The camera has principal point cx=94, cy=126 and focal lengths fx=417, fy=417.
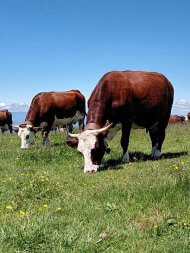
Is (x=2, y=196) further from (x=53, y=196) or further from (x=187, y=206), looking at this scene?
(x=187, y=206)

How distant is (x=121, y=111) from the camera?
1416 cm

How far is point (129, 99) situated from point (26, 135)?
26.9 feet

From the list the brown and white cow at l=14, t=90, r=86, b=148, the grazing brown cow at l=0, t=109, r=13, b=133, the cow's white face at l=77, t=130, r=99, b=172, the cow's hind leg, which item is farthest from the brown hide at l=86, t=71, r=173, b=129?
the grazing brown cow at l=0, t=109, r=13, b=133

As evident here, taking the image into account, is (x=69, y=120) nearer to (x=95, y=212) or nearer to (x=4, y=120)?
(x=95, y=212)

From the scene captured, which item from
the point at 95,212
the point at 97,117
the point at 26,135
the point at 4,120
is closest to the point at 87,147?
the point at 97,117

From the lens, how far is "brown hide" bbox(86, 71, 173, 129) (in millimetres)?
14062

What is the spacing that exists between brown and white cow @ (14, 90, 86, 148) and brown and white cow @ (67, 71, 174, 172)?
621 cm

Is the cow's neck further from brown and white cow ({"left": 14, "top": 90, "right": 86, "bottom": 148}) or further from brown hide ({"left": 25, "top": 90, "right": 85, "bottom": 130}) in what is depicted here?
brown hide ({"left": 25, "top": 90, "right": 85, "bottom": 130})

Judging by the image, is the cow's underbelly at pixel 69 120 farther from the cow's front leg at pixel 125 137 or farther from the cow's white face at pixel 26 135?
the cow's front leg at pixel 125 137

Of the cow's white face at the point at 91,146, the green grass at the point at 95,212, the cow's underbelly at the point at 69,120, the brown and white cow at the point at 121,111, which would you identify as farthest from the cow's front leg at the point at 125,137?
the cow's underbelly at the point at 69,120

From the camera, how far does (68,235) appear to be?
19.5ft

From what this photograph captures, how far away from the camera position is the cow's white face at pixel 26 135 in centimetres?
2076

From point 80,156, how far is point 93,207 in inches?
304

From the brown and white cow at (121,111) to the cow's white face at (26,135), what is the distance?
22.9 ft
